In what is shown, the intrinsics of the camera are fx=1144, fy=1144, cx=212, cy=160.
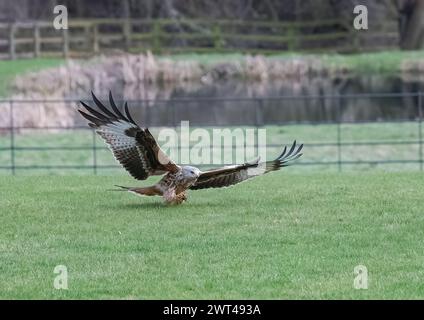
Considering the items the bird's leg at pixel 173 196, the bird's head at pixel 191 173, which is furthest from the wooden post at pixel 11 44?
the bird's head at pixel 191 173

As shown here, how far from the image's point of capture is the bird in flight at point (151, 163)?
35.9ft

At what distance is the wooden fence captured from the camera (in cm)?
4700

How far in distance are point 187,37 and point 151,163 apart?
4018 cm

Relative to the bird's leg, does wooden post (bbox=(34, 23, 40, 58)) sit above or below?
above

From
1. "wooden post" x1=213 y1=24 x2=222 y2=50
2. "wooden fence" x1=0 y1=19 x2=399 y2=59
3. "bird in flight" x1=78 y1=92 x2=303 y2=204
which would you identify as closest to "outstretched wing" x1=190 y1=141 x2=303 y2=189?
"bird in flight" x1=78 y1=92 x2=303 y2=204

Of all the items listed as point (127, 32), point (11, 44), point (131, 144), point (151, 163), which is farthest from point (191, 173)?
point (127, 32)

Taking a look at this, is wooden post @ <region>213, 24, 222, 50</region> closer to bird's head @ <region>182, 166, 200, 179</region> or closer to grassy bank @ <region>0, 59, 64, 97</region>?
grassy bank @ <region>0, 59, 64, 97</region>

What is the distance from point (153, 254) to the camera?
30.2 feet

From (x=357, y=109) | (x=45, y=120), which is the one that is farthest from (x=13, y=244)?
(x=357, y=109)

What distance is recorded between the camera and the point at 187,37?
167ft

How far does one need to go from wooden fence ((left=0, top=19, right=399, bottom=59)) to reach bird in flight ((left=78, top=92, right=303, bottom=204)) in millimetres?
33738

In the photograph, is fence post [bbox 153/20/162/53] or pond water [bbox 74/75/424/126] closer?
pond water [bbox 74/75/424/126]

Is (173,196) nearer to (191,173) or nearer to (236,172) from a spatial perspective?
(191,173)

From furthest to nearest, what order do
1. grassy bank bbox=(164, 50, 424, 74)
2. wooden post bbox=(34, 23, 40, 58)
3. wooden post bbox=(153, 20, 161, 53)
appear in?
wooden post bbox=(153, 20, 161, 53) < wooden post bbox=(34, 23, 40, 58) < grassy bank bbox=(164, 50, 424, 74)
